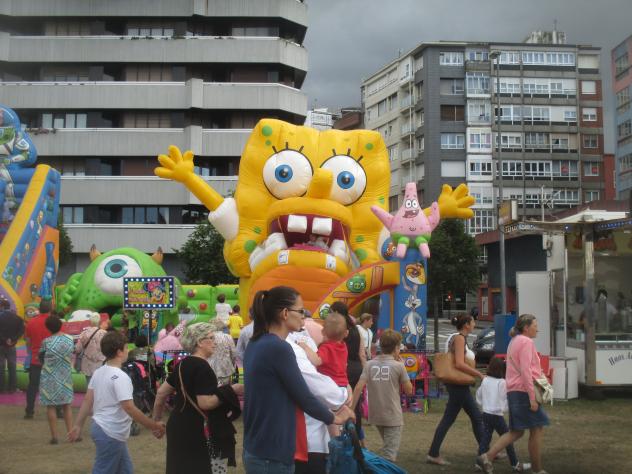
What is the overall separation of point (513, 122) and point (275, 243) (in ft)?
152

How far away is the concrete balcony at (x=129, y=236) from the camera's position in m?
45.1

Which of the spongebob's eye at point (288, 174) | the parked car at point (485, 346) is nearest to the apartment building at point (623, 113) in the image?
the parked car at point (485, 346)

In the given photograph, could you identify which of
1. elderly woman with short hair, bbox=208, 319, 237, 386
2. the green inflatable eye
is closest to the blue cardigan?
elderly woman with short hair, bbox=208, 319, 237, 386

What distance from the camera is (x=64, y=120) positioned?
46.9 metres

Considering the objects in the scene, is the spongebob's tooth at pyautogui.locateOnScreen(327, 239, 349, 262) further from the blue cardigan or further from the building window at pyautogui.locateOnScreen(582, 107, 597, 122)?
the building window at pyautogui.locateOnScreen(582, 107, 597, 122)

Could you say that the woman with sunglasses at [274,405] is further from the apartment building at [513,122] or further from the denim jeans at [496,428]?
the apartment building at [513,122]

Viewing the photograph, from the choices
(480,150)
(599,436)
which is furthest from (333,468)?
(480,150)

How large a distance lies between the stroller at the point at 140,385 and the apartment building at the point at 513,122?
4882 cm

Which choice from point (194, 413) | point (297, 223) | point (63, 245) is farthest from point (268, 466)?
point (63, 245)

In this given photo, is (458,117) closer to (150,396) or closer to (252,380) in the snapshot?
(150,396)

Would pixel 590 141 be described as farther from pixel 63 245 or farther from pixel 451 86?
pixel 63 245

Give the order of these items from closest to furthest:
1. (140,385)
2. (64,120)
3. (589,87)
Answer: (140,385) < (64,120) < (589,87)

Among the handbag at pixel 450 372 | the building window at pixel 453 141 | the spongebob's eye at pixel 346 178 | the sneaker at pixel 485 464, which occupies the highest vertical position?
the building window at pixel 453 141

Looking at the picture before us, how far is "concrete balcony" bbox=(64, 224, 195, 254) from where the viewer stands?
45094 mm
